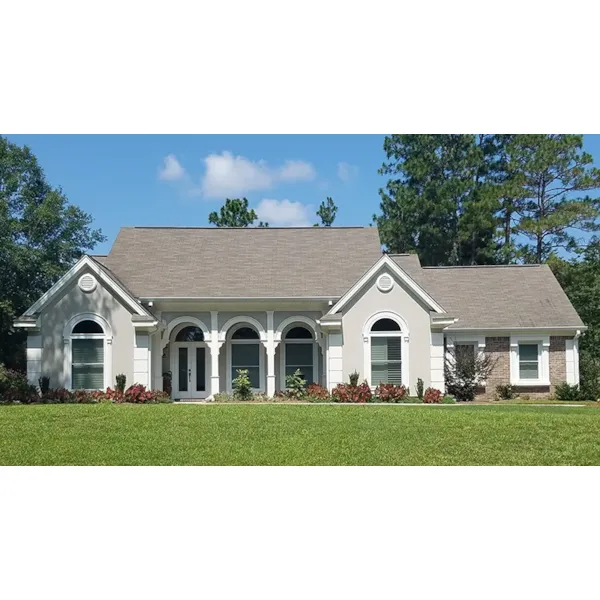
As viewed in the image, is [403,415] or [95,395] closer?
[403,415]

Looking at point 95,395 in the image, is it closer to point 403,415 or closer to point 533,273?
point 403,415

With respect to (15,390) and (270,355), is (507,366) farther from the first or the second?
(15,390)

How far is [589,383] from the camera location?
26.2 m

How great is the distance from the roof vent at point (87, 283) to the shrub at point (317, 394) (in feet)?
24.5

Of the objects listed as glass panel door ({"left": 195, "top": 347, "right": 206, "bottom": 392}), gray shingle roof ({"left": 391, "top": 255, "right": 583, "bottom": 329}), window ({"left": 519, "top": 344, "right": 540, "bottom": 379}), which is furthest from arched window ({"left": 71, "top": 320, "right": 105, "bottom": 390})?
window ({"left": 519, "top": 344, "right": 540, "bottom": 379})

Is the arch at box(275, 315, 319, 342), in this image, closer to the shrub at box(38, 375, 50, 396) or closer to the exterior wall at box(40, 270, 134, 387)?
the exterior wall at box(40, 270, 134, 387)

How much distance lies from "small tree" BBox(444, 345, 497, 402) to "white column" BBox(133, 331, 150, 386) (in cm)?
996

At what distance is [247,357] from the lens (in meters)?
25.7

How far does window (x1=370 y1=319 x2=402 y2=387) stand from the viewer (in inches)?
923

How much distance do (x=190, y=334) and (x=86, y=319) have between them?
4.13 meters

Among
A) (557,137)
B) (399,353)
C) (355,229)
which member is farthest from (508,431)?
(557,137)

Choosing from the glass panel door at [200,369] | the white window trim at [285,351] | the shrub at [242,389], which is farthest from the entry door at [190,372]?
the white window trim at [285,351]

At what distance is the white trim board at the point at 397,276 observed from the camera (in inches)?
917

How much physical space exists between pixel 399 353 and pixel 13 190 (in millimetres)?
23500
